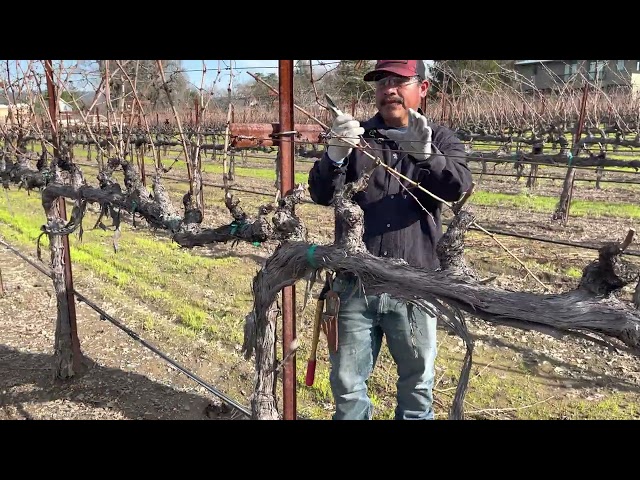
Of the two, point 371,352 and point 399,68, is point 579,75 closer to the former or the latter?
point 399,68

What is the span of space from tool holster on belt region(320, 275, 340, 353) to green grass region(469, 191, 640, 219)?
874 centimetres

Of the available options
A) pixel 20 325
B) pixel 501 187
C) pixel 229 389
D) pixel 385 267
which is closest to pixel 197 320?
pixel 229 389

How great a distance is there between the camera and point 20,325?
199 inches

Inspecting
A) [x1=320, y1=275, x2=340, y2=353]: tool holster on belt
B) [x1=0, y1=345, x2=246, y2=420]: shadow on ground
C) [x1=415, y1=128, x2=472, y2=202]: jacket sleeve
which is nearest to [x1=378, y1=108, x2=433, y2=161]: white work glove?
[x1=415, y1=128, x2=472, y2=202]: jacket sleeve

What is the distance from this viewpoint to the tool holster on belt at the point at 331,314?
196cm

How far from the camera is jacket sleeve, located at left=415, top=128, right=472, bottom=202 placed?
77.6 inches

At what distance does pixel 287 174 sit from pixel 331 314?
25.5 inches

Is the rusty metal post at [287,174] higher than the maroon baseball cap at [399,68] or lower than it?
lower

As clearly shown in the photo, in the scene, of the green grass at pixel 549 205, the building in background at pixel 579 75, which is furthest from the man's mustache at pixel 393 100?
the green grass at pixel 549 205

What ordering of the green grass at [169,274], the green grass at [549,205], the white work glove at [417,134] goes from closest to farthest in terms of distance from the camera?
1. the white work glove at [417,134]
2. the green grass at [169,274]
3. the green grass at [549,205]

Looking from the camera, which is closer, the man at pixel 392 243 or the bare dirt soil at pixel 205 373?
the man at pixel 392 243

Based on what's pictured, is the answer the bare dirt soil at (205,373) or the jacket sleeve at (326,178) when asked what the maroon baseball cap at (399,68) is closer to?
the jacket sleeve at (326,178)

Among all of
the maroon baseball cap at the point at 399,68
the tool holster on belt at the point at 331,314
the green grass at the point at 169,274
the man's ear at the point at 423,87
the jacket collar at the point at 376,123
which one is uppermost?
the maroon baseball cap at the point at 399,68

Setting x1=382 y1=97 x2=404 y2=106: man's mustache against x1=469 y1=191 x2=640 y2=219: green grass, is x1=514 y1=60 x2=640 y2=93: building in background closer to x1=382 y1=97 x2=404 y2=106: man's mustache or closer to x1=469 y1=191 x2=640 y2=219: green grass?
x1=469 y1=191 x2=640 y2=219: green grass
